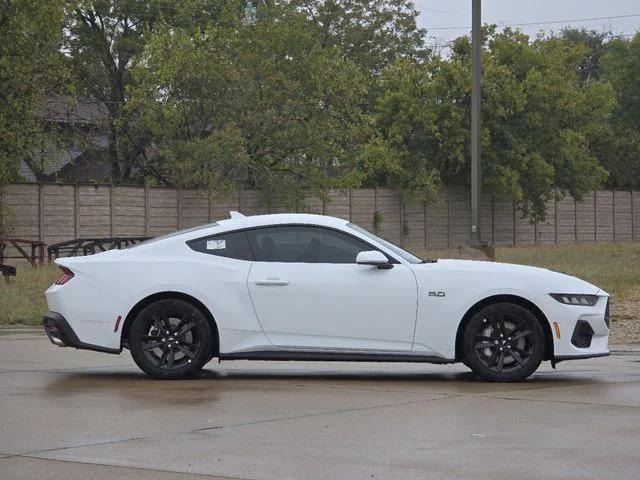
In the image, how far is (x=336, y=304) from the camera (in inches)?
435

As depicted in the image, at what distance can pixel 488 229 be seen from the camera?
5375cm

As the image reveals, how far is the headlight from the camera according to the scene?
11.0 m

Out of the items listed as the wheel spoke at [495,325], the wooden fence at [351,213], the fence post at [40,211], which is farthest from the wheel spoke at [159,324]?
the fence post at [40,211]

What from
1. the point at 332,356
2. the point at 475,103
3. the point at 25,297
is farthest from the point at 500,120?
the point at 332,356

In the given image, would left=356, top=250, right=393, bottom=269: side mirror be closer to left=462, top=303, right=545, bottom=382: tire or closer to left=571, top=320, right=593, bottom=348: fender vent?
left=462, top=303, right=545, bottom=382: tire

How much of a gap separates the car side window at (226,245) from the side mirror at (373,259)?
100 centimetres

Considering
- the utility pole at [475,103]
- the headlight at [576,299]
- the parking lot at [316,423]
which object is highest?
the utility pole at [475,103]

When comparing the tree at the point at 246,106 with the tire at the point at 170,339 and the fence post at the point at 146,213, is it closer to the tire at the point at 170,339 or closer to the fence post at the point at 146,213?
the fence post at the point at 146,213

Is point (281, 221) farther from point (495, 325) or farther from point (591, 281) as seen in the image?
point (591, 281)

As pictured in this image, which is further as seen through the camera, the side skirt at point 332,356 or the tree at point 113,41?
the tree at point 113,41

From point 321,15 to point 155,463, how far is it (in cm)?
5477

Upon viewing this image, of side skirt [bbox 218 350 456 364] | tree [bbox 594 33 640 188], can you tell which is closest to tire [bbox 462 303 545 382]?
side skirt [bbox 218 350 456 364]

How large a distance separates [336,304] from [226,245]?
113cm

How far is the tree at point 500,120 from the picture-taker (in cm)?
5172
